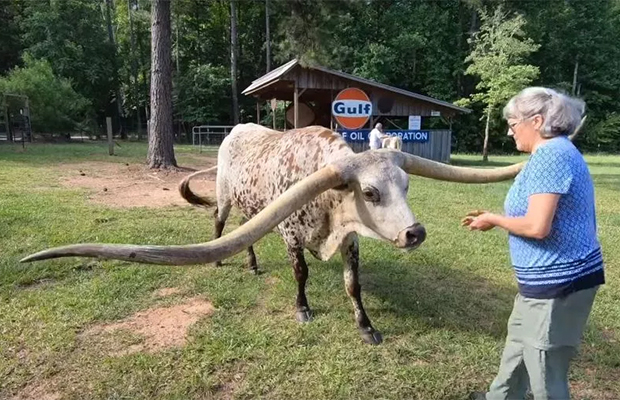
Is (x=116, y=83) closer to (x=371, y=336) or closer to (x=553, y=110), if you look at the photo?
(x=371, y=336)

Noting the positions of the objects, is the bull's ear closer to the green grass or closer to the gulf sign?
the green grass

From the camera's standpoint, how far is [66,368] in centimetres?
315

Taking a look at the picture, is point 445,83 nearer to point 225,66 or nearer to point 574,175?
point 225,66

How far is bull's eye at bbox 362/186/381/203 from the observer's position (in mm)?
2908

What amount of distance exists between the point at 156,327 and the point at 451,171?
2.65 m

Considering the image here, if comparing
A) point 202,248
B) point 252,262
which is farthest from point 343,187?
point 252,262

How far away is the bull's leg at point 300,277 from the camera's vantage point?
392cm

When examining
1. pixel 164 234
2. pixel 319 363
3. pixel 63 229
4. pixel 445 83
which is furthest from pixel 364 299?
pixel 445 83

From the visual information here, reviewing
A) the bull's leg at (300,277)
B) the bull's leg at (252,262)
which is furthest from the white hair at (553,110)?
the bull's leg at (252,262)

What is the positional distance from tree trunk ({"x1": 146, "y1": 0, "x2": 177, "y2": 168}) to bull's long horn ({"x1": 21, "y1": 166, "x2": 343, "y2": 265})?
10.6 m

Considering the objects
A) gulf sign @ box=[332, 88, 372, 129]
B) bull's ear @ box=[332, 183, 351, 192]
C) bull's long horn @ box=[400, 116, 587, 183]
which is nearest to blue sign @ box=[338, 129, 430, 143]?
gulf sign @ box=[332, 88, 372, 129]

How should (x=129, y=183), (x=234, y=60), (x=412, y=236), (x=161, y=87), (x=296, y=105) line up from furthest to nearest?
(x=234, y=60) < (x=296, y=105) < (x=161, y=87) < (x=129, y=183) < (x=412, y=236)

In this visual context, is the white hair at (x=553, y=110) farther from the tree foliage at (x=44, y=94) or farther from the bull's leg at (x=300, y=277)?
the tree foliage at (x=44, y=94)

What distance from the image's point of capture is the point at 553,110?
216 centimetres
